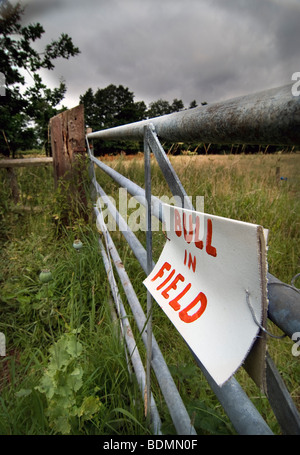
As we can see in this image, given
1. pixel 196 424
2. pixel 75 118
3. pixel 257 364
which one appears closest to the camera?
pixel 257 364

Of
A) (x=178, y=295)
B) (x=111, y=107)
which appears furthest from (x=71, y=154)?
(x=111, y=107)

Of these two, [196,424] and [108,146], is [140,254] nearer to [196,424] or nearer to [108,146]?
[196,424]

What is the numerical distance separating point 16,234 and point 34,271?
97cm

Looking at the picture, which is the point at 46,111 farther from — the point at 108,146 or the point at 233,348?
the point at 108,146

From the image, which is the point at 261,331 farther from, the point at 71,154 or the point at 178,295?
the point at 71,154

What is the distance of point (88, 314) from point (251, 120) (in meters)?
1.76

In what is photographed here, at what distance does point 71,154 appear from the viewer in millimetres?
3084

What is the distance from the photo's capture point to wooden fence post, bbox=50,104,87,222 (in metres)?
3.04

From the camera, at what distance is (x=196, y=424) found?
879mm

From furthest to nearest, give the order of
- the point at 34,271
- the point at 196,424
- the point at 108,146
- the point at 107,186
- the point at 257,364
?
the point at 108,146, the point at 107,186, the point at 34,271, the point at 196,424, the point at 257,364
